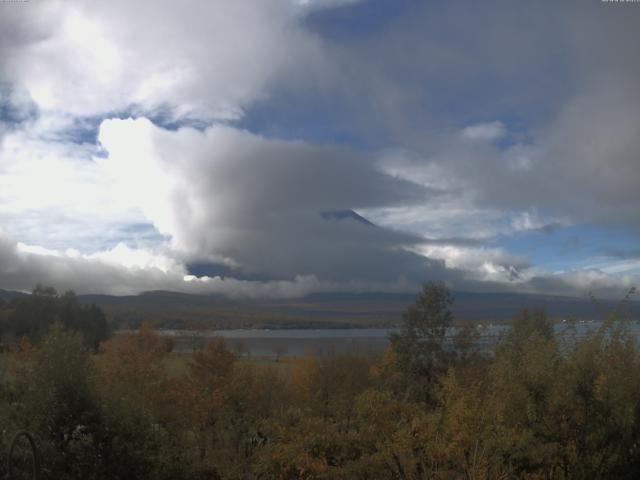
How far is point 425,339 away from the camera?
45.1 metres

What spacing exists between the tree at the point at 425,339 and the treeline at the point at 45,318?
45279 mm

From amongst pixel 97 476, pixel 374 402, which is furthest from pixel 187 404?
pixel 374 402

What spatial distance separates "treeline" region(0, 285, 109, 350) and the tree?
1783 inches

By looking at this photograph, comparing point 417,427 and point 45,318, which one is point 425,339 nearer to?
point 417,427

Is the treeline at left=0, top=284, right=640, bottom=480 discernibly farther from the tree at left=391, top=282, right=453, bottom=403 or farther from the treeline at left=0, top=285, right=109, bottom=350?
the treeline at left=0, top=285, right=109, bottom=350

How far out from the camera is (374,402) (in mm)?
14484

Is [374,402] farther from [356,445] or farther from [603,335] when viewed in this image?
[603,335]

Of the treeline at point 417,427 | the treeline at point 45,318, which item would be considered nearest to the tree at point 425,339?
the treeline at point 417,427

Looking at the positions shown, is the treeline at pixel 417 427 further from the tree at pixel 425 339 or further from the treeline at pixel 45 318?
the treeline at pixel 45 318

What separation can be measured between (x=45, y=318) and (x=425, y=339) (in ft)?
182

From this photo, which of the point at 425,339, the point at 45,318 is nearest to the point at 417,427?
the point at 425,339

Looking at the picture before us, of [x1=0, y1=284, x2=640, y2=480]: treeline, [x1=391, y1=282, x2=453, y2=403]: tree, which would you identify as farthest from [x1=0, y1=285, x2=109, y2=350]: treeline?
[x1=0, y1=284, x2=640, y2=480]: treeline

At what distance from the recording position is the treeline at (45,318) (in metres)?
77.0

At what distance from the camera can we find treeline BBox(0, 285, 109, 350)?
77.0 metres
